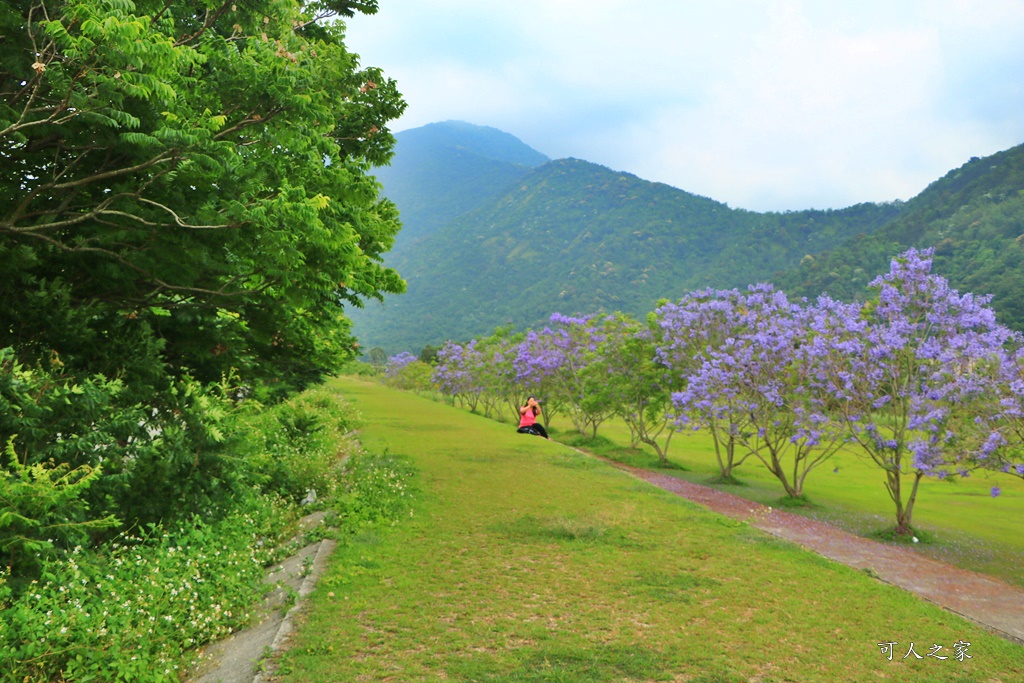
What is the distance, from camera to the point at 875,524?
1577cm

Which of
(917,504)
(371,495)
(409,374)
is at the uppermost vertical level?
(917,504)

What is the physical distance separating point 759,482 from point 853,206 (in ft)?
370

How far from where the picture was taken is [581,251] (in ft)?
449

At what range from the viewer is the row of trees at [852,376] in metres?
11.7

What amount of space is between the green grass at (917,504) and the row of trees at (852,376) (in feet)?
2.37

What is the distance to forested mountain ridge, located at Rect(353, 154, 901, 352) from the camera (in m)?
114

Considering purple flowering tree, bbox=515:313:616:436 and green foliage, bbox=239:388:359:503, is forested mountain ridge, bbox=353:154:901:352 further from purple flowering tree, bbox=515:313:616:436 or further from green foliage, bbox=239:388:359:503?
green foliage, bbox=239:388:359:503

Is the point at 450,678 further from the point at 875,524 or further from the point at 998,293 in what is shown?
the point at 998,293

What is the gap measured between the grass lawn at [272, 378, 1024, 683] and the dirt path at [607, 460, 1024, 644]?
3.24ft

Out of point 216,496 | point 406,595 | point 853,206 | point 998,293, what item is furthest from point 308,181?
point 853,206

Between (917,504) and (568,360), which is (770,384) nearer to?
(917,504)

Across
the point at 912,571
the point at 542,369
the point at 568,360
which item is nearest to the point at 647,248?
the point at 542,369

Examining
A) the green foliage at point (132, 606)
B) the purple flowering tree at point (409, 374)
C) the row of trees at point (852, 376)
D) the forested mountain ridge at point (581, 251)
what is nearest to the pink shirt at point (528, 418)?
the row of trees at point (852, 376)

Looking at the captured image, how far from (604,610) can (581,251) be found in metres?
132
